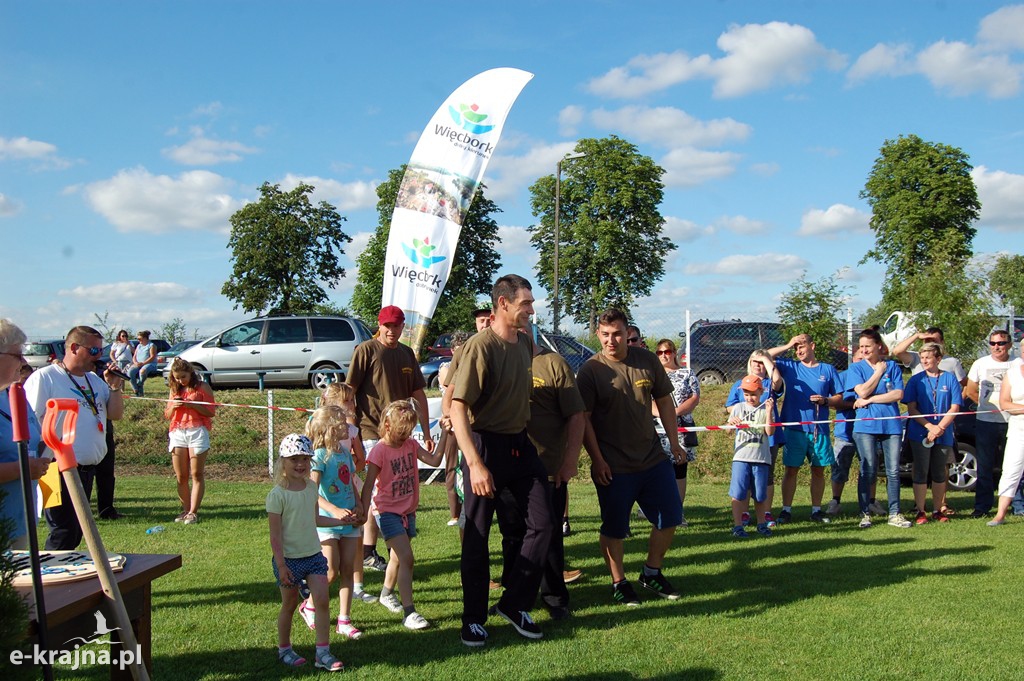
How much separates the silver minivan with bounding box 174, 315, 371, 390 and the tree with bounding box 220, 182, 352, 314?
779 inches

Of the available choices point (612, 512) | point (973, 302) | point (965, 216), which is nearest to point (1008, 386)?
point (612, 512)

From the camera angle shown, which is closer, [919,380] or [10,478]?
[10,478]

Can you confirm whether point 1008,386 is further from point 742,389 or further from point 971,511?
point 742,389

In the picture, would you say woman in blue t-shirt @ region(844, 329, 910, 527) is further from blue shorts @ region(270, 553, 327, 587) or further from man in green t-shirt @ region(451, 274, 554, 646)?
blue shorts @ region(270, 553, 327, 587)

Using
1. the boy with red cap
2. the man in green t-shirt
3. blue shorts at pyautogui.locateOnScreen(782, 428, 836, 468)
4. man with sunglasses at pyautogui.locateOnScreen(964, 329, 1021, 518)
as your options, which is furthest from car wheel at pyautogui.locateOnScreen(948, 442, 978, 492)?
the man in green t-shirt

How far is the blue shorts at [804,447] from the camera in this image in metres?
8.49

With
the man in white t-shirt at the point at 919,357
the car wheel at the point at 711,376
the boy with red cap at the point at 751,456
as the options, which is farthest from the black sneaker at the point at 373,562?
the car wheel at the point at 711,376

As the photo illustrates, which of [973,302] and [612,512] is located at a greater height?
[973,302]

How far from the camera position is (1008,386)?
8.12m

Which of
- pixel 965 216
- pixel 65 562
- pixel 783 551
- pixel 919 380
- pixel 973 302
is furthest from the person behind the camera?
pixel 965 216

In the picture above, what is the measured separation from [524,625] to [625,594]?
1017mm

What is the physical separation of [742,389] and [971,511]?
315 cm

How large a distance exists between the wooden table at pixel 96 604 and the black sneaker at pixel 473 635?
1.70m

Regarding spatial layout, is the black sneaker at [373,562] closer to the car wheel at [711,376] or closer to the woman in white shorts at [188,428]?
the woman in white shorts at [188,428]
